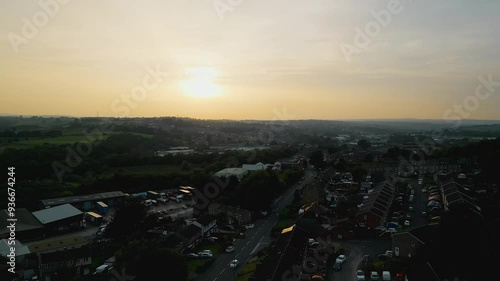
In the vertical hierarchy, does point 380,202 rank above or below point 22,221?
above

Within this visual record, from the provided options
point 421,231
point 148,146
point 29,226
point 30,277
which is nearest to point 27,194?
point 29,226

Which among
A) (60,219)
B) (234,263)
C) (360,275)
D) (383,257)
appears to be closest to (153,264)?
(234,263)

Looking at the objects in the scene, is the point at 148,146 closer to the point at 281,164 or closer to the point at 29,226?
the point at 281,164

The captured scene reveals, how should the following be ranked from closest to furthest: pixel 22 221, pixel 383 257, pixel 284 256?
pixel 284 256, pixel 383 257, pixel 22 221

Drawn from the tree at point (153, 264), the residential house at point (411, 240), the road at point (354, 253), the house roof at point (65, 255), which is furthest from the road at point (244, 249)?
the residential house at point (411, 240)

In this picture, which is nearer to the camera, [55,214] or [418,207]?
[55,214]

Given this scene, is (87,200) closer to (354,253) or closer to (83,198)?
(83,198)

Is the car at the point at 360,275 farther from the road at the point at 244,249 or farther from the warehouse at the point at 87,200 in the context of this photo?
the warehouse at the point at 87,200

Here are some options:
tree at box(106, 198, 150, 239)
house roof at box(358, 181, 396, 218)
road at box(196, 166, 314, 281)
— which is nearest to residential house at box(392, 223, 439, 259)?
house roof at box(358, 181, 396, 218)
